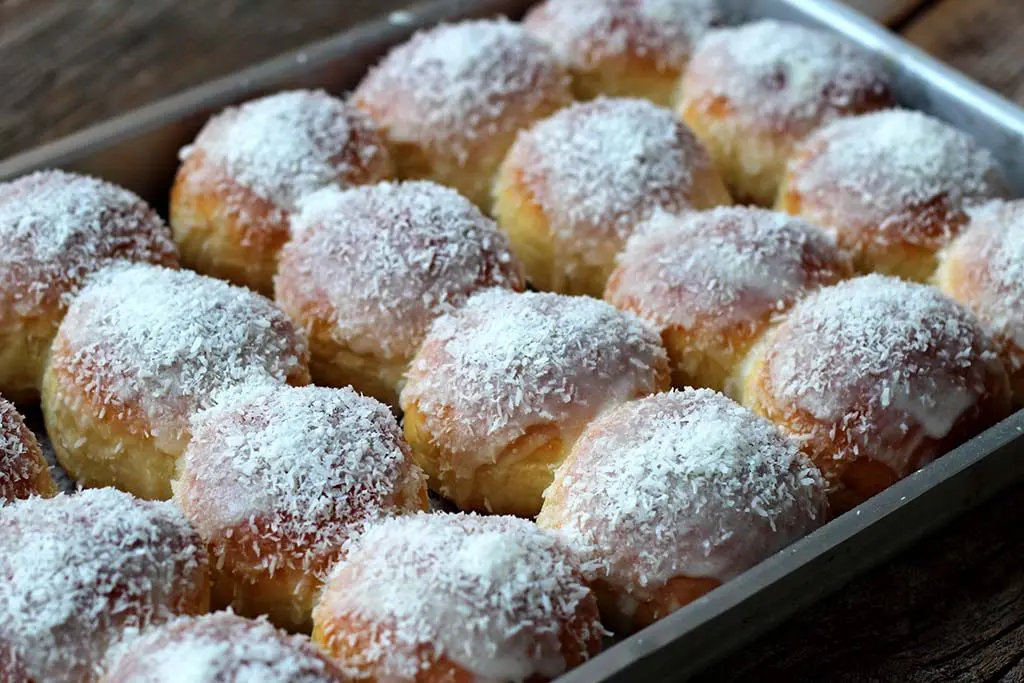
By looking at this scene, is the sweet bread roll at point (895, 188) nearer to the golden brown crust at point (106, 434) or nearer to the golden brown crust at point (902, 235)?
the golden brown crust at point (902, 235)

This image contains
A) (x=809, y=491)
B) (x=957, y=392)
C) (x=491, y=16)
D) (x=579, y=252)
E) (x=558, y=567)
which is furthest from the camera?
(x=491, y=16)

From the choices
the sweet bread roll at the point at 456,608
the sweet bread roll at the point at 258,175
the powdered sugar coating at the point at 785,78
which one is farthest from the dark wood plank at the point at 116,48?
the sweet bread roll at the point at 456,608

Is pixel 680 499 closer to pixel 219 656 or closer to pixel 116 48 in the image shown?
pixel 219 656

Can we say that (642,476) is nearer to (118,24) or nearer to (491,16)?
(491,16)

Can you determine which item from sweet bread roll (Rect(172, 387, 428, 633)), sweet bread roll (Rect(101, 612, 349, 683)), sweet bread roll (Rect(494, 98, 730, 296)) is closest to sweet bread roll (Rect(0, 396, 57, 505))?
sweet bread roll (Rect(172, 387, 428, 633))

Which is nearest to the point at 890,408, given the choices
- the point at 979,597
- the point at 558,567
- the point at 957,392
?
the point at 957,392

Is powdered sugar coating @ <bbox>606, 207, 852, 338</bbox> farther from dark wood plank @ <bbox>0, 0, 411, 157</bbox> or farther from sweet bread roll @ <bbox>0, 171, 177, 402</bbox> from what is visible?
dark wood plank @ <bbox>0, 0, 411, 157</bbox>

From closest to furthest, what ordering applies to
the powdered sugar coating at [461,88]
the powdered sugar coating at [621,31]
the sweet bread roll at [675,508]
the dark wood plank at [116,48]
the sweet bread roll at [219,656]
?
the sweet bread roll at [219,656] → the sweet bread roll at [675,508] → the powdered sugar coating at [461,88] → the powdered sugar coating at [621,31] → the dark wood plank at [116,48]

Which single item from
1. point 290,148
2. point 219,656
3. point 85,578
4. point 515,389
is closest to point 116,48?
point 290,148
